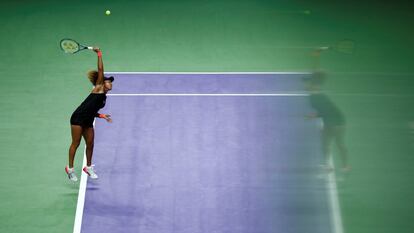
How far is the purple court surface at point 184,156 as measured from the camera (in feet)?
25.3

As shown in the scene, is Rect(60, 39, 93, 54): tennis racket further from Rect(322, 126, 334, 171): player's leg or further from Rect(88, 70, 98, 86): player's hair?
Rect(322, 126, 334, 171): player's leg

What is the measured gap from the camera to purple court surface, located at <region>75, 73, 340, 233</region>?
303 inches

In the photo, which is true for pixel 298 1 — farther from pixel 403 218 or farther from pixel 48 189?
pixel 403 218

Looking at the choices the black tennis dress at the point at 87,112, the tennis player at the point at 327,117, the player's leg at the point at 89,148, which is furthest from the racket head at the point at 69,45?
the tennis player at the point at 327,117

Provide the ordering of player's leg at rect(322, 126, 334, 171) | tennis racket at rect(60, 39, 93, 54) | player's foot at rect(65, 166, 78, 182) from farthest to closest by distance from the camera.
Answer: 1. tennis racket at rect(60, 39, 93, 54)
2. player's foot at rect(65, 166, 78, 182)
3. player's leg at rect(322, 126, 334, 171)

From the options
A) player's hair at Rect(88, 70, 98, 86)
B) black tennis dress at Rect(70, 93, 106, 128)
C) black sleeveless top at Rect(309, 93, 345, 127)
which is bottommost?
black sleeveless top at Rect(309, 93, 345, 127)

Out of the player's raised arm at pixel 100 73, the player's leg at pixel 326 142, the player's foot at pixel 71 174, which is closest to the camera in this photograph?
the player's leg at pixel 326 142

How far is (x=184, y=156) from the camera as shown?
8.82 m

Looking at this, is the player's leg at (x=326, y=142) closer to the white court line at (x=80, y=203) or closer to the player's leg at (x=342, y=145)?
the player's leg at (x=342, y=145)

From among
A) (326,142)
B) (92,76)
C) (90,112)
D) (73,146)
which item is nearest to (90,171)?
(73,146)

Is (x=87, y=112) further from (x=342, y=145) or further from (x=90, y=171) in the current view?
(x=342, y=145)

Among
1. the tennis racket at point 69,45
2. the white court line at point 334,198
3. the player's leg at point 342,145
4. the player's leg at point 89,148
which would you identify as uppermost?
the tennis racket at point 69,45

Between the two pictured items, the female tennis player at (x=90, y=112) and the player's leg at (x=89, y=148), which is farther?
the player's leg at (x=89, y=148)

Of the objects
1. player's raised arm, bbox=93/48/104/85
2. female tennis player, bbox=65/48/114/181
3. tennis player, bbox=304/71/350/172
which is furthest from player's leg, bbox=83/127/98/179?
tennis player, bbox=304/71/350/172
